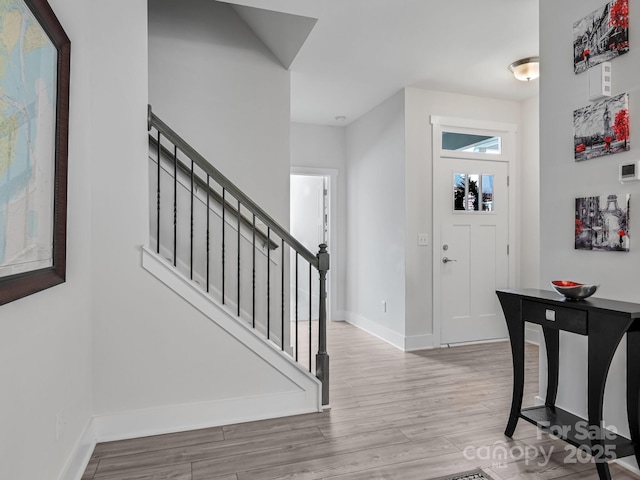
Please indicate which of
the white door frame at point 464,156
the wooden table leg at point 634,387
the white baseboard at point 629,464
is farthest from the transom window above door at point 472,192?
the white baseboard at point 629,464

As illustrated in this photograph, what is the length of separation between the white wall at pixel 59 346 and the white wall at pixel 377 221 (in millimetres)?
2961

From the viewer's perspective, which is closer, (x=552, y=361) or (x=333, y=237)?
(x=552, y=361)

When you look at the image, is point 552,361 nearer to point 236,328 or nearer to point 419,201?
point 236,328

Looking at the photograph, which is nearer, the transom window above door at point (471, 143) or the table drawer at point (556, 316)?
the table drawer at point (556, 316)

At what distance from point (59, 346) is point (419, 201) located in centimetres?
341

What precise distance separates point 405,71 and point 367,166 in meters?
1.42

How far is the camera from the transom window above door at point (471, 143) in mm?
4301

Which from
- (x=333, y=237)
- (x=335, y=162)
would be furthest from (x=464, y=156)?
(x=333, y=237)

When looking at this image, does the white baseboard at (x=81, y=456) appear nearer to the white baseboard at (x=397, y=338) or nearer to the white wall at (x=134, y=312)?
the white wall at (x=134, y=312)

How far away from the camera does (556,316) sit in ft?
6.59

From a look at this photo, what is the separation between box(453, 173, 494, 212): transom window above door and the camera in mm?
4324

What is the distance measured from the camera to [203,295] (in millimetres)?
2398

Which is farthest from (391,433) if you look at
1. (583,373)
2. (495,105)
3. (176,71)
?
(495,105)

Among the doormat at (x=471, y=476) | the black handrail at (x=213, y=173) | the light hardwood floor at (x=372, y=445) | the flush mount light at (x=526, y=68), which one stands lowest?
the light hardwood floor at (x=372, y=445)
